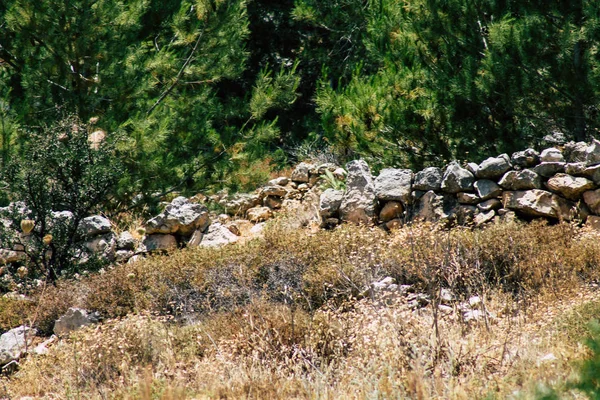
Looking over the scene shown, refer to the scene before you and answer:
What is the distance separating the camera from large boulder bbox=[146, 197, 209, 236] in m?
8.01

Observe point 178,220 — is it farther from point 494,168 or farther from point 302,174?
point 494,168

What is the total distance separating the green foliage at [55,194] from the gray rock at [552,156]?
4.29m

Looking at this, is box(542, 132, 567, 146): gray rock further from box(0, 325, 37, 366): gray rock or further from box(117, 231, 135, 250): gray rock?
box(0, 325, 37, 366): gray rock

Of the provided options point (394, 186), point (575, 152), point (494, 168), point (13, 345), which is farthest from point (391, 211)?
point (13, 345)

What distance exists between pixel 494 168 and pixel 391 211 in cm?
117

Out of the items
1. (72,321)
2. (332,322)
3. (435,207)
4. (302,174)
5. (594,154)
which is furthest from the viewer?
(302,174)

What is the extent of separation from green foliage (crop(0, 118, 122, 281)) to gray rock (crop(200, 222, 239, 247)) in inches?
48.9

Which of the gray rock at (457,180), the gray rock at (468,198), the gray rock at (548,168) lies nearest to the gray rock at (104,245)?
the gray rock at (457,180)

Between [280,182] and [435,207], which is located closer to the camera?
[435,207]

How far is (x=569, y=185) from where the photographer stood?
6.75 meters

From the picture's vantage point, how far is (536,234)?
6184mm

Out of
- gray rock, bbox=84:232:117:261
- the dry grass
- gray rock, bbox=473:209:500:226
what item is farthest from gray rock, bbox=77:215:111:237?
gray rock, bbox=473:209:500:226

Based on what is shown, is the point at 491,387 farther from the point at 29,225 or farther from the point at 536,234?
the point at 29,225

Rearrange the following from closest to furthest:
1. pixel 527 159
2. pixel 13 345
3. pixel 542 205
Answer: pixel 13 345 < pixel 542 205 < pixel 527 159
